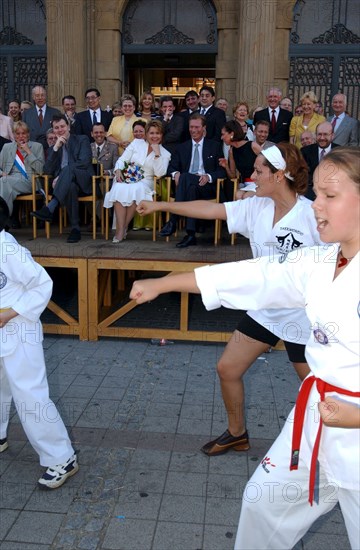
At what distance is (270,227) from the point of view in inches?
144

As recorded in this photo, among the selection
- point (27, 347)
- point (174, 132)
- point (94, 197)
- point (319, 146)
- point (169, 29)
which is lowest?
point (27, 347)

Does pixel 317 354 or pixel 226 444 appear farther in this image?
pixel 226 444

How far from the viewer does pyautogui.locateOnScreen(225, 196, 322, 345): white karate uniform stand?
135 inches

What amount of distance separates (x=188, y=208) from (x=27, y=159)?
510 cm

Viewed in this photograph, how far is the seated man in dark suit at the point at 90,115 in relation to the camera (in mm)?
8711

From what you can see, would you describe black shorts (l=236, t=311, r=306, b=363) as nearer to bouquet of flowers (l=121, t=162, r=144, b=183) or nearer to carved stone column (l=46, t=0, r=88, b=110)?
bouquet of flowers (l=121, t=162, r=144, b=183)

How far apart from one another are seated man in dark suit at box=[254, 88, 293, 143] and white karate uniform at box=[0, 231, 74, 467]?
5711 millimetres

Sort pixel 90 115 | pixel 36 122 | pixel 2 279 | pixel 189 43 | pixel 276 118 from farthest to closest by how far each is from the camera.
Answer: pixel 189 43 < pixel 36 122 < pixel 90 115 < pixel 276 118 < pixel 2 279

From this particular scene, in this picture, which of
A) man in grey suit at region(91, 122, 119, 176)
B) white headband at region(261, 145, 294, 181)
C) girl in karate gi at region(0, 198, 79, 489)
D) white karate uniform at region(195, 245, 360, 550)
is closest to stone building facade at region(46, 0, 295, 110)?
man in grey suit at region(91, 122, 119, 176)

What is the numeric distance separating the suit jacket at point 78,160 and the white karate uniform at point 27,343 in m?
4.35

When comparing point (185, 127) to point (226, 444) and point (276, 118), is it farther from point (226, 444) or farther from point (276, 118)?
point (226, 444)

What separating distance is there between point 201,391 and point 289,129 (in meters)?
4.71

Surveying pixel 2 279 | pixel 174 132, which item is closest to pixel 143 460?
pixel 2 279

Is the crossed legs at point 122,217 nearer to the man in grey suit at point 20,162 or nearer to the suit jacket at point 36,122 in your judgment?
the man in grey suit at point 20,162
